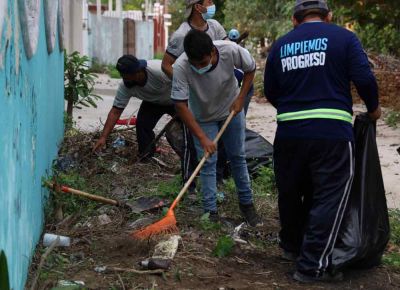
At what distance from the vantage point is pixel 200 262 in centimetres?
464

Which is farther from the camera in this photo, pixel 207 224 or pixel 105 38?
pixel 105 38

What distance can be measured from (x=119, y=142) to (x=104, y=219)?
2.17m

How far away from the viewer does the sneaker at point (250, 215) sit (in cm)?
547

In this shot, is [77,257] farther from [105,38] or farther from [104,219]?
[105,38]

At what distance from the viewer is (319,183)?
4.30m

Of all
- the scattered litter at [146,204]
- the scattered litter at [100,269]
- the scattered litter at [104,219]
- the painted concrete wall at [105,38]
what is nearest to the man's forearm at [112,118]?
the scattered litter at [146,204]

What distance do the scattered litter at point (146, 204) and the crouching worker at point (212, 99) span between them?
0.51 metres

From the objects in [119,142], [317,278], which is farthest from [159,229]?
[119,142]

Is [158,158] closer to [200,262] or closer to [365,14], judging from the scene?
[200,262]

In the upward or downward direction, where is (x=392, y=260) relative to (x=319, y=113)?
downward

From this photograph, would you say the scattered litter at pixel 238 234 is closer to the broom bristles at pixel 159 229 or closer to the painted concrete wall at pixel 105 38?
the broom bristles at pixel 159 229

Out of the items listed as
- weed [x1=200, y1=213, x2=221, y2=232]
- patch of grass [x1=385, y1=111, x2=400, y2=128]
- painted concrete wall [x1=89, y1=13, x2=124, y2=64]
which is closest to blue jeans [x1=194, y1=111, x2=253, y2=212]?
weed [x1=200, y1=213, x2=221, y2=232]

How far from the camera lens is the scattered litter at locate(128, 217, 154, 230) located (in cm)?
541

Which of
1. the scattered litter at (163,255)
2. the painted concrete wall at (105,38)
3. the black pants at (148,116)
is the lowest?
the painted concrete wall at (105,38)
